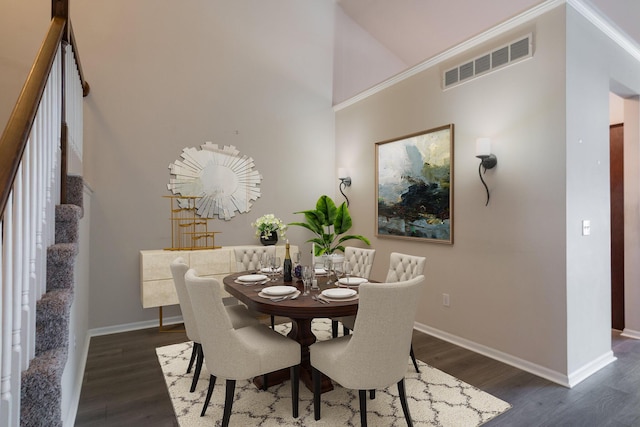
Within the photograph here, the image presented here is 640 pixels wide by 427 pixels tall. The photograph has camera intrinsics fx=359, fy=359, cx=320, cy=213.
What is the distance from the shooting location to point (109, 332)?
13.1 feet

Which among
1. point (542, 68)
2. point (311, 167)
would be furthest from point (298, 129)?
point (542, 68)

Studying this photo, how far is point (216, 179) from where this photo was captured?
462 cm

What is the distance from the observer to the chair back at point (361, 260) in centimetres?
359

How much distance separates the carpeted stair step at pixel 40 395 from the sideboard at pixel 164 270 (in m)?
2.69

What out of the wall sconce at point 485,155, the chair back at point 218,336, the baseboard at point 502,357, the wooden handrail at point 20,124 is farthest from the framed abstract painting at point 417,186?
the wooden handrail at point 20,124

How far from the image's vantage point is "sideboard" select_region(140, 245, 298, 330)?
12.7 feet

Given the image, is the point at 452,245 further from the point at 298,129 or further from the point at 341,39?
the point at 341,39

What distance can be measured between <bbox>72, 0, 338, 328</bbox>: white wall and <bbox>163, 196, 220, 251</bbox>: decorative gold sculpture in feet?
0.36

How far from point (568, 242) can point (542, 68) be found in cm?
142

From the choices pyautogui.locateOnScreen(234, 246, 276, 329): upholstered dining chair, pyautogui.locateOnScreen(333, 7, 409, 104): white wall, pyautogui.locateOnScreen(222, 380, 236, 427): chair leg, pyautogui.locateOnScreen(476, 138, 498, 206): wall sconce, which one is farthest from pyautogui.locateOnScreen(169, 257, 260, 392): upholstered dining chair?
pyautogui.locateOnScreen(333, 7, 409, 104): white wall

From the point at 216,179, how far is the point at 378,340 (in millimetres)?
3338

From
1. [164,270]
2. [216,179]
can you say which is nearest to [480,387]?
[164,270]

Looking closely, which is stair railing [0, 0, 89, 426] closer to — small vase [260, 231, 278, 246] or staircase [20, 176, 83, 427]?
staircase [20, 176, 83, 427]

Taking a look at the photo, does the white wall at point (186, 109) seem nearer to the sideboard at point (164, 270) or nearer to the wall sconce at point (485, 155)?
the sideboard at point (164, 270)
